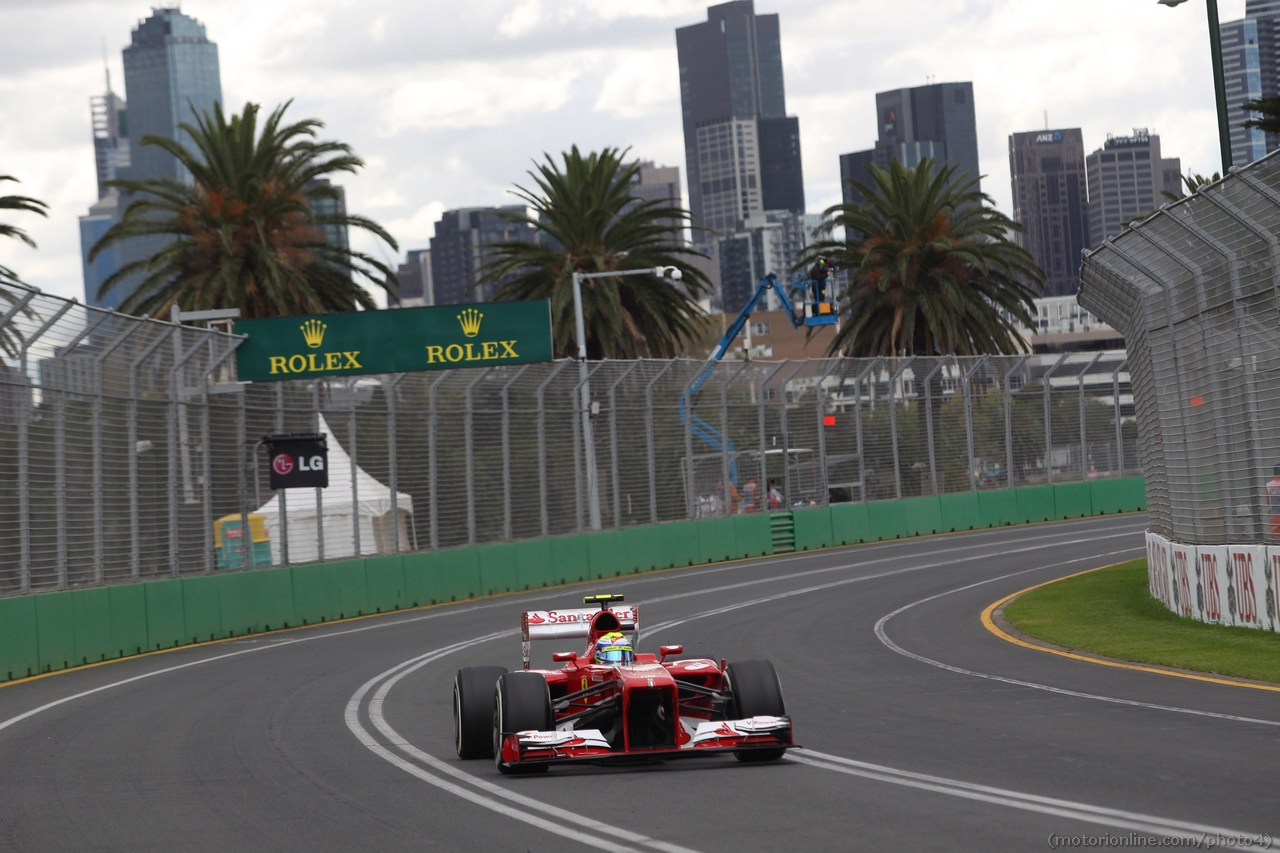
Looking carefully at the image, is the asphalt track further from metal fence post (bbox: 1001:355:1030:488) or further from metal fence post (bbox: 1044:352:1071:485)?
metal fence post (bbox: 1044:352:1071:485)

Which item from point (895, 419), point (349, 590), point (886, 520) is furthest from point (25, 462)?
point (895, 419)

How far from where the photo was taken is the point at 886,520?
1549 inches

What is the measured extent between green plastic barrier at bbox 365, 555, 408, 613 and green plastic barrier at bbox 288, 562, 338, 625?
1.01m

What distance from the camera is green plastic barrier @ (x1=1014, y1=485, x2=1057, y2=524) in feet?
138

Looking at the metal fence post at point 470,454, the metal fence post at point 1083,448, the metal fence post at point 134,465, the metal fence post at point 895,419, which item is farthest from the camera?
the metal fence post at point 1083,448

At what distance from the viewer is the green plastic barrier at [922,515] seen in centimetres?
3988

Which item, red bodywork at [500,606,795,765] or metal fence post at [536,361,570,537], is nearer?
red bodywork at [500,606,795,765]

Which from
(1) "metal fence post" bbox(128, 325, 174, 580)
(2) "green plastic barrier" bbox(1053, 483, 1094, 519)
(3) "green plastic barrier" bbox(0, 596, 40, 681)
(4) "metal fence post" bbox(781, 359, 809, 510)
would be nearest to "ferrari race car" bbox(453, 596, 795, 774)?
(3) "green plastic barrier" bbox(0, 596, 40, 681)

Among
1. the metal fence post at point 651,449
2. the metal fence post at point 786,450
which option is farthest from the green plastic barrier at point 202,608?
the metal fence post at point 786,450

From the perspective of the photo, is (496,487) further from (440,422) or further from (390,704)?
(390,704)

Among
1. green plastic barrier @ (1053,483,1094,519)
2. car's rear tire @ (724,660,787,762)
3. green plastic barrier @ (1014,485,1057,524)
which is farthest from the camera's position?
green plastic barrier @ (1053,483,1094,519)

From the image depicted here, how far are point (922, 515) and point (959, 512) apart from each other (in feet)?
4.25

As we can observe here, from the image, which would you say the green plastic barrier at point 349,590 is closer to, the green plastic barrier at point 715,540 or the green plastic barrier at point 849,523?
the green plastic barrier at point 715,540

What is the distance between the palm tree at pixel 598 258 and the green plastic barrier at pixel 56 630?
848 inches
